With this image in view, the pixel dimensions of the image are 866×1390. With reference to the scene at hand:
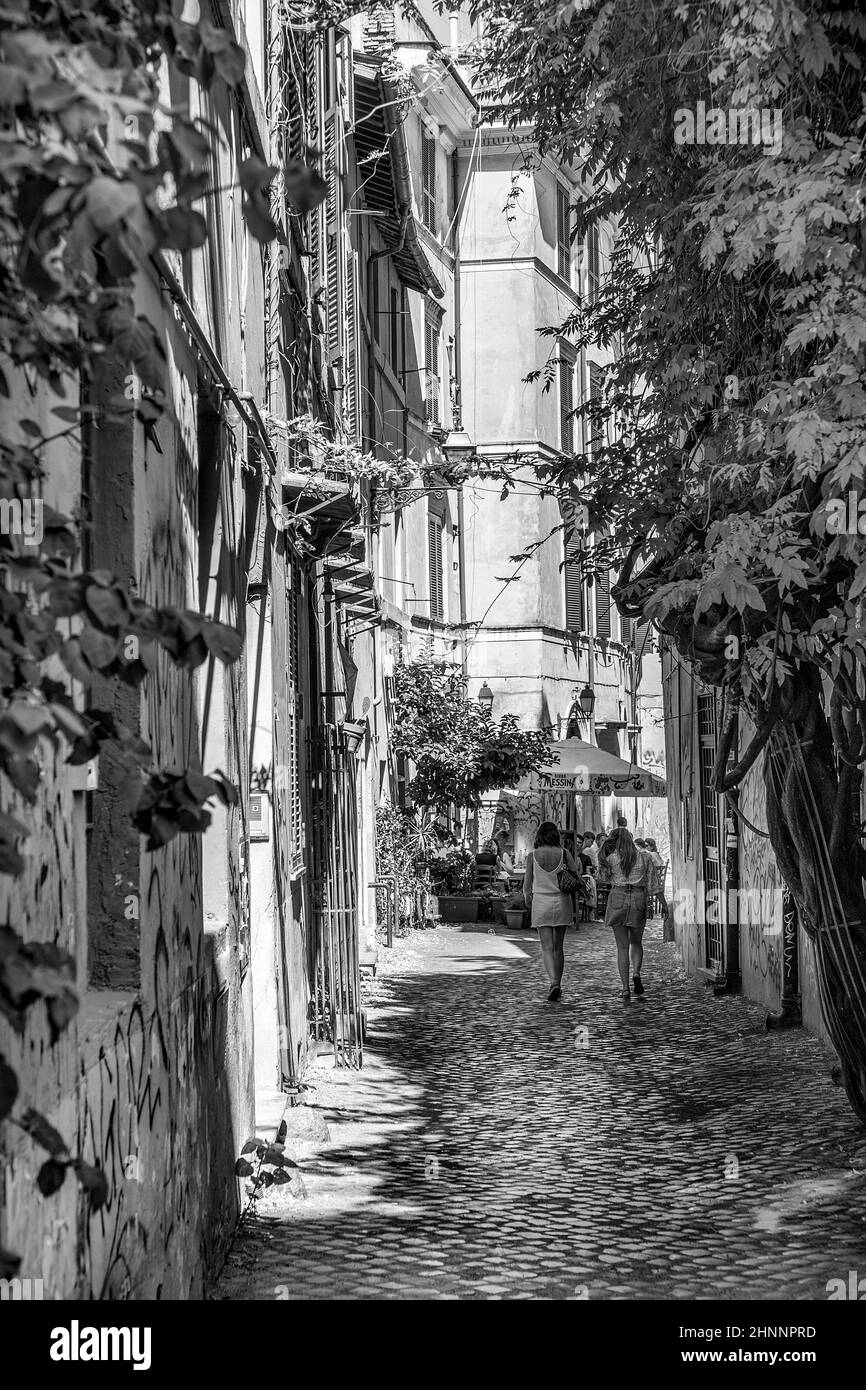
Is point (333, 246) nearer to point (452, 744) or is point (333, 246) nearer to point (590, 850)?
point (452, 744)

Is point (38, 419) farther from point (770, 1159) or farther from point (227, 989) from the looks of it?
point (770, 1159)

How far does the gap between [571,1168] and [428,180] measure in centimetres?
2500

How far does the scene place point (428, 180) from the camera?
31.1 meters

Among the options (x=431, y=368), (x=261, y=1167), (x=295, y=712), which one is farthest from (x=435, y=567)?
(x=261, y=1167)

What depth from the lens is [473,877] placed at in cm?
2658

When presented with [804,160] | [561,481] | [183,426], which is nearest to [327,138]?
[561,481]

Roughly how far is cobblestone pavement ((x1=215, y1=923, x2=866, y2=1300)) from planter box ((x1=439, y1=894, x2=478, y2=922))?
1028 centimetres

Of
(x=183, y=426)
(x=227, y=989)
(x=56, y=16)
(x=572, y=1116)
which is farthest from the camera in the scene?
(x=572, y=1116)

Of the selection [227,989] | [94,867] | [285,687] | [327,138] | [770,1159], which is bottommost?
[770,1159]

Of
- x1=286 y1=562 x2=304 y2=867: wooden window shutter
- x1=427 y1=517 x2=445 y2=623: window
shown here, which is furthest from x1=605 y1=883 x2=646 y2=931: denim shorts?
x1=427 y1=517 x2=445 y2=623: window

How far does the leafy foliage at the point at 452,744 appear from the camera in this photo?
25188mm

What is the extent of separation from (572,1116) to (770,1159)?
1.74 metres

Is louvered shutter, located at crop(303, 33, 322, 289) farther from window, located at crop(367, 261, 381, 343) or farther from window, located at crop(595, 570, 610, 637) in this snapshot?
window, located at crop(595, 570, 610, 637)

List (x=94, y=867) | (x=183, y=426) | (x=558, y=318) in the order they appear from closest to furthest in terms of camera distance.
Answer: (x=94, y=867)
(x=183, y=426)
(x=558, y=318)
